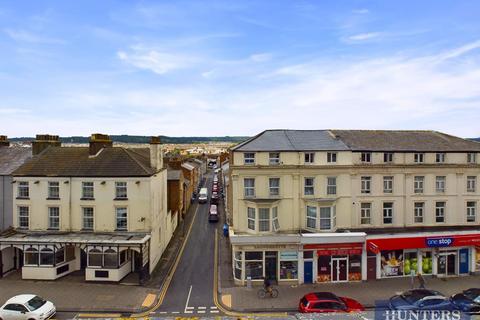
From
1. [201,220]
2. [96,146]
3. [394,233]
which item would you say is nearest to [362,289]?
[394,233]

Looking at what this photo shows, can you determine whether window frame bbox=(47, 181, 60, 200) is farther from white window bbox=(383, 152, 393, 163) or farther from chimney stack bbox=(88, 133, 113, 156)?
white window bbox=(383, 152, 393, 163)

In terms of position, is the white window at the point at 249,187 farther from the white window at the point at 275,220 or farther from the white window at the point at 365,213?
the white window at the point at 365,213

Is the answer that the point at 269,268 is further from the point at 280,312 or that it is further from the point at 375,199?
the point at 375,199

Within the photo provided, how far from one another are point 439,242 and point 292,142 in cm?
1283

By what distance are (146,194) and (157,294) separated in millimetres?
7583

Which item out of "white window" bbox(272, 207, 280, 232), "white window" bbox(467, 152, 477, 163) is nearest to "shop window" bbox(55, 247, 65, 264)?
"white window" bbox(272, 207, 280, 232)

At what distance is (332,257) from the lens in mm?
27875

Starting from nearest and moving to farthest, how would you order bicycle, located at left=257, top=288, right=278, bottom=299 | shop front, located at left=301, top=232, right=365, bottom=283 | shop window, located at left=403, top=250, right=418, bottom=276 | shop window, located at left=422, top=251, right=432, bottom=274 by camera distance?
1. bicycle, located at left=257, top=288, right=278, bottom=299
2. shop front, located at left=301, top=232, right=365, bottom=283
3. shop window, located at left=403, top=250, right=418, bottom=276
4. shop window, located at left=422, top=251, right=432, bottom=274

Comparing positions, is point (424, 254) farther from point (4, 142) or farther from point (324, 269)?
point (4, 142)

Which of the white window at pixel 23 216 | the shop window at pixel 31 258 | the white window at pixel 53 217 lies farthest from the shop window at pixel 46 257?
the white window at pixel 23 216

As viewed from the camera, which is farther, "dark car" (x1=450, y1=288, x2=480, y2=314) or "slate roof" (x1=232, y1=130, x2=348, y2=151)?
"slate roof" (x1=232, y1=130, x2=348, y2=151)

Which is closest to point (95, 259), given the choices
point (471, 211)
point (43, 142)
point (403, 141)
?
point (43, 142)

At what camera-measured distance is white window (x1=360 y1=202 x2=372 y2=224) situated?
2959 cm

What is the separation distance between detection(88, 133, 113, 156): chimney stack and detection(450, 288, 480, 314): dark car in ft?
91.0
